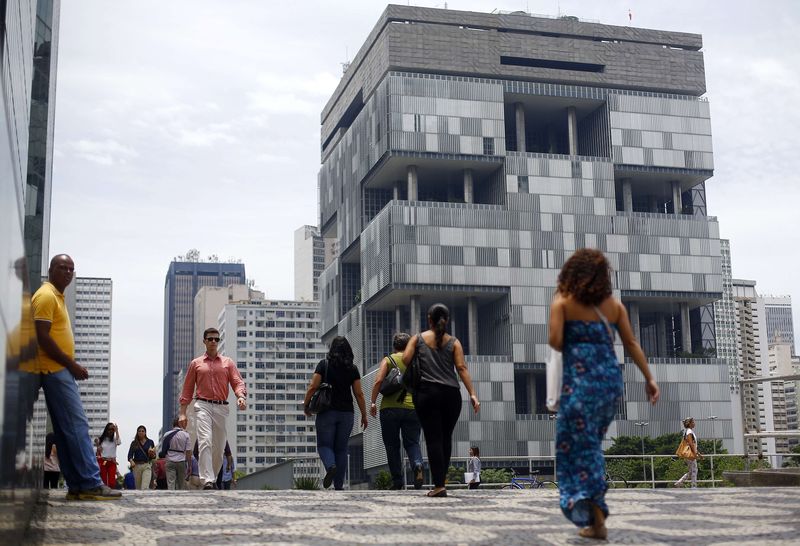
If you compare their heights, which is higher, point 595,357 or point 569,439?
point 595,357

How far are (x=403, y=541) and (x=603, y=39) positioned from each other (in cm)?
8731

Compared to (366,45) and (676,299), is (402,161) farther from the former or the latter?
(676,299)

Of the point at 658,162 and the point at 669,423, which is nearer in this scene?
the point at 669,423

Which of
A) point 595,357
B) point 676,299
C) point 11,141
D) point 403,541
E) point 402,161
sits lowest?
point 403,541

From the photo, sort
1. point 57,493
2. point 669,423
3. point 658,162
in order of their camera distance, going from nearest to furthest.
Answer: point 57,493 < point 669,423 < point 658,162

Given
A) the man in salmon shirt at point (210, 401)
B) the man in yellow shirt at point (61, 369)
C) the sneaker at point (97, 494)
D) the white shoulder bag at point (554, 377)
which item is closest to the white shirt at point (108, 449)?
the man in salmon shirt at point (210, 401)

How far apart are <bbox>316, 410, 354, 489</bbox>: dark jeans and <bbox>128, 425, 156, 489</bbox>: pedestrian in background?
30.3 feet

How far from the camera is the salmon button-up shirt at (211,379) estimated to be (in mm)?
13570

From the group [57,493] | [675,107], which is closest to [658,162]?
[675,107]

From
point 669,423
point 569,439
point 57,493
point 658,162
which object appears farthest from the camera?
point 658,162

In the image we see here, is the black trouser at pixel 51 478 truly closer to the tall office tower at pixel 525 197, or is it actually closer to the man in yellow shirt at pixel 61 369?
the man in yellow shirt at pixel 61 369

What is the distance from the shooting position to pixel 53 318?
9.36 metres

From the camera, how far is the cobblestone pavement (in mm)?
7691

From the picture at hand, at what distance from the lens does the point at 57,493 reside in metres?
10.7
